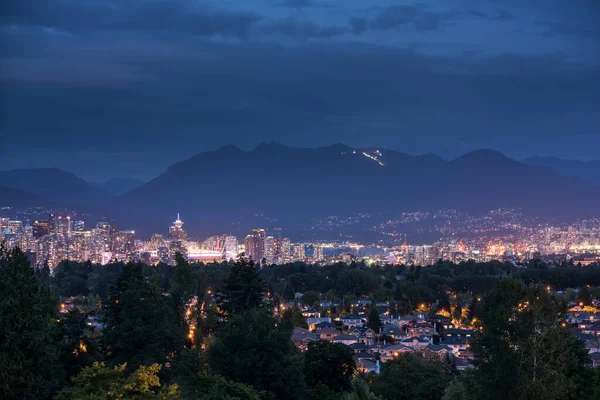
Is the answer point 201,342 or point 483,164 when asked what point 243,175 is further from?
point 201,342

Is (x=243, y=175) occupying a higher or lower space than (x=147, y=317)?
higher

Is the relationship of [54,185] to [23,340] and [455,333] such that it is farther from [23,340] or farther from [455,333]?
[23,340]

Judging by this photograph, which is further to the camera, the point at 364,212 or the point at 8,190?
the point at 364,212

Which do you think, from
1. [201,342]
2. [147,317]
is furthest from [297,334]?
[147,317]

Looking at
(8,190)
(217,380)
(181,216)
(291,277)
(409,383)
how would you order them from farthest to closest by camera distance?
1. (181,216)
2. (8,190)
3. (291,277)
4. (409,383)
5. (217,380)

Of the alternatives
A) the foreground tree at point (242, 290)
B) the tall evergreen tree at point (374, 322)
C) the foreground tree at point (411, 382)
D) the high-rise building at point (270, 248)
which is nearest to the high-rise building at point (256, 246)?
the high-rise building at point (270, 248)

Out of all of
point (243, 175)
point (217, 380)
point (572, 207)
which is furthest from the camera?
point (243, 175)

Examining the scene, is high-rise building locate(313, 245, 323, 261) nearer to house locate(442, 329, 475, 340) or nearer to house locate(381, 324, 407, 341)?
house locate(381, 324, 407, 341)
